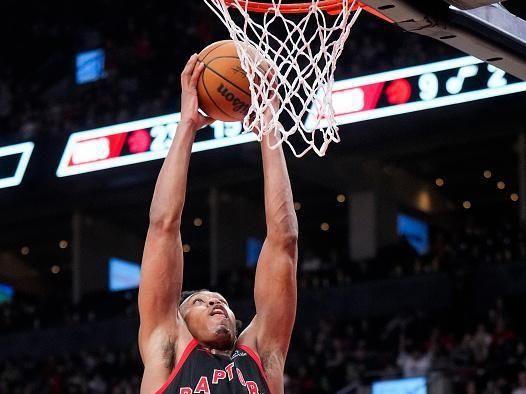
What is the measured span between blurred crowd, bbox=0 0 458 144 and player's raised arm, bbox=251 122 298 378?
341 inches

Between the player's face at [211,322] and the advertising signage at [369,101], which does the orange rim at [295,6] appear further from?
the advertising signage at [369,101]

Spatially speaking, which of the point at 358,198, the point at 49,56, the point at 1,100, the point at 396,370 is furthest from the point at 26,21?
the point at 396,370

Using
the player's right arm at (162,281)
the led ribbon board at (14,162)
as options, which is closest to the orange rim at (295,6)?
the player's right arm at (162,281)

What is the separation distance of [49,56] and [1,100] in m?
1.81

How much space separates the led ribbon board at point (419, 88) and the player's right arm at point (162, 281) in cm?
830

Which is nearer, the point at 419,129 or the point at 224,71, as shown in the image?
the point at 224,71

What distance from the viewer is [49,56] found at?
74.6ft

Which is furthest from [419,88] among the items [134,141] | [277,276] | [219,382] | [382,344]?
[219,382]

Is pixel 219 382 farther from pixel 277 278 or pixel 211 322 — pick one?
pixel 277 278

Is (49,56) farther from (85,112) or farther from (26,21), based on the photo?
(85,112)

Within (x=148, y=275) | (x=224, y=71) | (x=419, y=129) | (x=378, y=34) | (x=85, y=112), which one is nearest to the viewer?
(x=148, y=275)

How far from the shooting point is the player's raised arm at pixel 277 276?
4512 millimetres

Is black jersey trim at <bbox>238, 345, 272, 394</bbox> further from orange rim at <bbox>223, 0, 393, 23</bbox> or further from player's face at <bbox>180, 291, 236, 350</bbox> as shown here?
orange rim at <bbox>223, 0, 393, 23</bbox>

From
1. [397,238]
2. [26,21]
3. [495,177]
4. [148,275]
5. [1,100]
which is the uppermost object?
[26,21]
